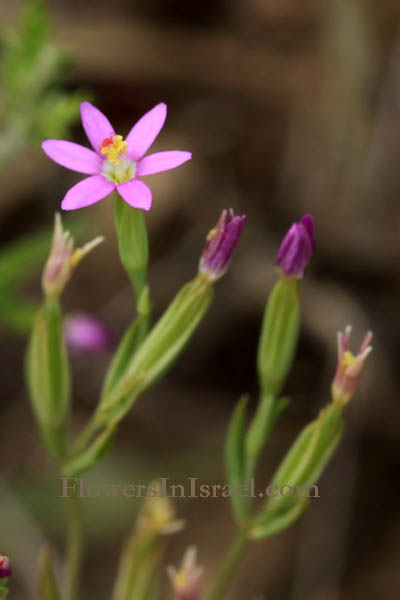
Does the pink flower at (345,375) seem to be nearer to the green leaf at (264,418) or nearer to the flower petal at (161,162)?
the green leaf at (264,418)

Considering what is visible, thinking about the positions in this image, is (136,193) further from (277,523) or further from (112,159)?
(277,523)

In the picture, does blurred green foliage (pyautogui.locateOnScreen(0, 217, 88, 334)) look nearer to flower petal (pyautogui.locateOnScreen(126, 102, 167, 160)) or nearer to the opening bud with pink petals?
the opening bud with pink petals

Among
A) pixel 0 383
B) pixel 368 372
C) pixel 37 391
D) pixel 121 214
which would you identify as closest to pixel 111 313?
pixel 0 383

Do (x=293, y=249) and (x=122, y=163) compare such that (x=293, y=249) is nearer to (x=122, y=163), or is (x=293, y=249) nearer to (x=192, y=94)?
(x=122, y=163)

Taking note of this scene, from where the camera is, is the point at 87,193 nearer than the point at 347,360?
Yes

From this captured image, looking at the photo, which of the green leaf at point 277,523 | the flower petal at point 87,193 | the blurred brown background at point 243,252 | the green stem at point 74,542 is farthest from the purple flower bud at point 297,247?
the blurred brown background at point 243,252

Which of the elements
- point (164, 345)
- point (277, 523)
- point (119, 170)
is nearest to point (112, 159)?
point (119, 170)
